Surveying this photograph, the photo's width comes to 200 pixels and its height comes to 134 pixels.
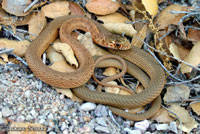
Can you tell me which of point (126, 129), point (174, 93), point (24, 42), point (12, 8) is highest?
point (12, 8)

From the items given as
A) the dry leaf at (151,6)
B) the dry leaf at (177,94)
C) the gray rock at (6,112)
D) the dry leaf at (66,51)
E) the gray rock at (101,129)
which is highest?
the dry leaf at (151,6)

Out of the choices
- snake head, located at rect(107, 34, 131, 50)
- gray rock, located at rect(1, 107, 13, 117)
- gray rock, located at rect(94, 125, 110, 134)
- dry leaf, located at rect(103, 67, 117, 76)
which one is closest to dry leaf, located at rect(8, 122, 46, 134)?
gray rock, located at rect(1, 107, 13, 117)

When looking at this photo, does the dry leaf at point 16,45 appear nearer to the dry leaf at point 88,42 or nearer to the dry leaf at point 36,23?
the dry leaf at point 36,23

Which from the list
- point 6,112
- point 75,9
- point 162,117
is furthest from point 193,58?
point 6,112

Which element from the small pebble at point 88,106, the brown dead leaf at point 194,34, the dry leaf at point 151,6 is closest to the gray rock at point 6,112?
the small pebble at point 88,106

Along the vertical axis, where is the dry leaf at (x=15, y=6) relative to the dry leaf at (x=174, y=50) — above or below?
above

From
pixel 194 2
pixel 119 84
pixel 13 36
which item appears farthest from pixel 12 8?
pixel 194 2

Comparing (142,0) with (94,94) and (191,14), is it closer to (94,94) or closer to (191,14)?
(191,14)
